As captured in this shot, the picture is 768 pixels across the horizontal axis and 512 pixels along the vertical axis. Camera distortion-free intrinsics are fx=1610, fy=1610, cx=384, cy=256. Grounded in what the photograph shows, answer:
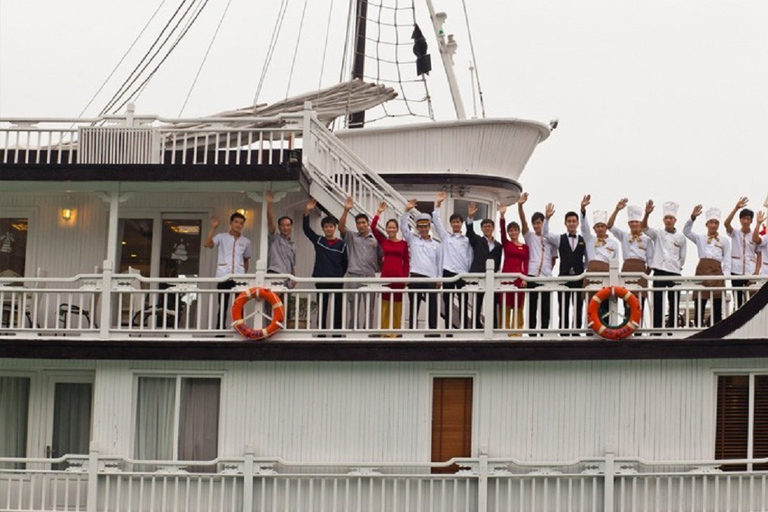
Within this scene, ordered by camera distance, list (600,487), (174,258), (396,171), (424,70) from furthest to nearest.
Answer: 1. (424,70)
2. (396,171)
3. (174,258)
4. (600,487)

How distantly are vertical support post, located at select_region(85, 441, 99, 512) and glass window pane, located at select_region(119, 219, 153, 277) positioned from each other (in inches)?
170

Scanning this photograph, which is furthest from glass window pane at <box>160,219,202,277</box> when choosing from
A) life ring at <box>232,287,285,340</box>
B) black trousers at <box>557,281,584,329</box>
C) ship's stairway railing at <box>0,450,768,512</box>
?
black trousers at <box>557,281,584,329</box>

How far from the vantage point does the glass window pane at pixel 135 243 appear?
2612cm

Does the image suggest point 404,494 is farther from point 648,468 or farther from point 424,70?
point 424,70

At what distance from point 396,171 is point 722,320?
816 centimetres

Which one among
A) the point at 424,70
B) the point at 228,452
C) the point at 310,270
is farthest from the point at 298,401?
the point at 424,70

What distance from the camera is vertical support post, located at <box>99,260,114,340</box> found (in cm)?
2312

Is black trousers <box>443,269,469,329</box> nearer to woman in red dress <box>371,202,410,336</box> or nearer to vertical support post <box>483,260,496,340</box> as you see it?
vertical support post <box>483,260,496,340</box>

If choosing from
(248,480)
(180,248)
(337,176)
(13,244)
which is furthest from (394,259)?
(13,244)

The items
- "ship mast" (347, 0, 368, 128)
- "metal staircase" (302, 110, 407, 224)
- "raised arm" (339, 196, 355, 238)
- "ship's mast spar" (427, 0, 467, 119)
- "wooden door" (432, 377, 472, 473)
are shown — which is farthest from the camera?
"ship mast" (347, 0, 368, 128)

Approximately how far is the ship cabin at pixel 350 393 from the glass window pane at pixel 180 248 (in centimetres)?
140

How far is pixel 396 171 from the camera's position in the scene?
28703mm

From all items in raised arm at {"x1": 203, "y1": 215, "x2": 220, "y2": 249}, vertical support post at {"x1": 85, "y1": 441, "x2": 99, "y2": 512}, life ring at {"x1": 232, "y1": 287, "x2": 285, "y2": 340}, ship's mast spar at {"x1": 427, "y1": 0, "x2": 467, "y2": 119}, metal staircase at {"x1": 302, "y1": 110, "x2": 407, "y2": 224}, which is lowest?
vertical support post at {"x1": 85, "y1": 441, "x2": 99, "y2": 512}

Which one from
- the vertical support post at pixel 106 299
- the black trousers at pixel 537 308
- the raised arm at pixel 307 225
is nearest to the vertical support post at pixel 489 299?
the black trousers at pixel 537 308
